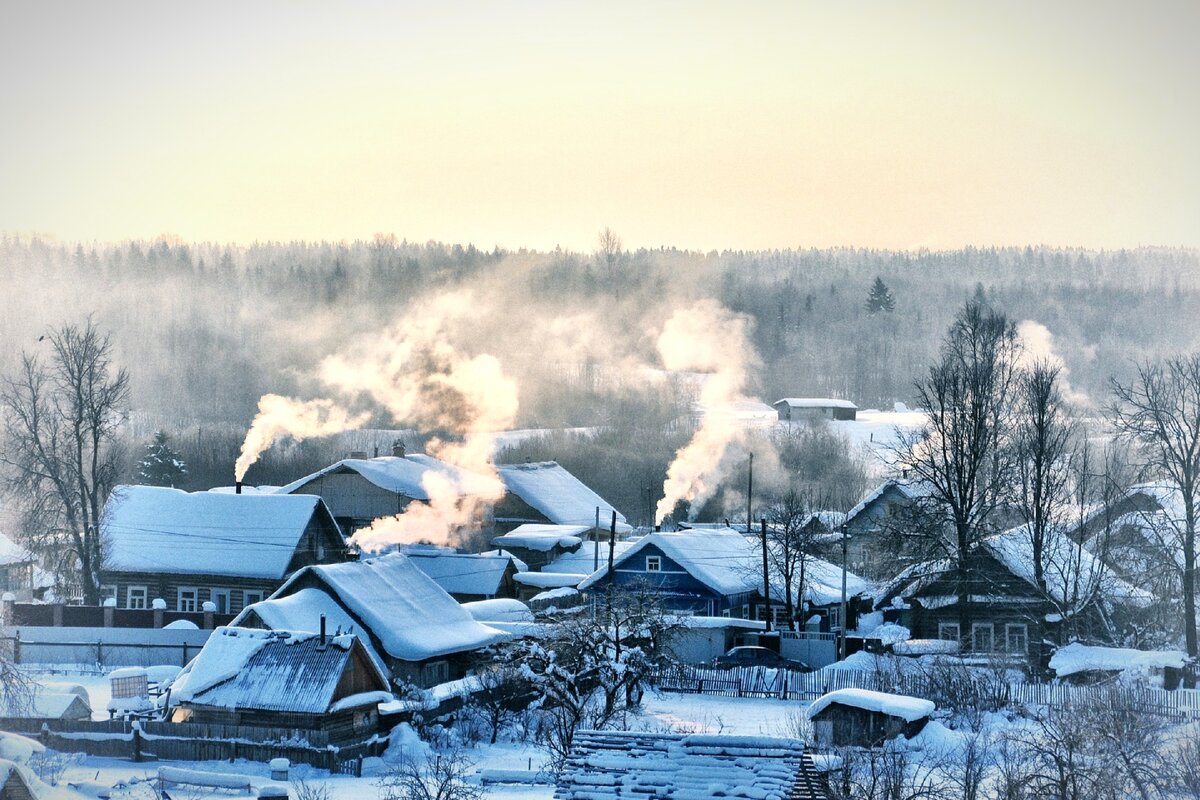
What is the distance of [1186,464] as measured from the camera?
37.8m

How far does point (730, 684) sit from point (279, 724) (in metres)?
13.7

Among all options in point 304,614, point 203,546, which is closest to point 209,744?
point 304,614

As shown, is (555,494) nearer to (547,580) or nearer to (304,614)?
(547,580)

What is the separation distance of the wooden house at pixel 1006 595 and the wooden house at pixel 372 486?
2672 cm

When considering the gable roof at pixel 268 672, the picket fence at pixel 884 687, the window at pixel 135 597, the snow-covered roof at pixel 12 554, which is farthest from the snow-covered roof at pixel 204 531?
the gable roof at pixel 268 672

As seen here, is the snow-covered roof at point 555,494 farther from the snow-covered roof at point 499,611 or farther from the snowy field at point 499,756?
the snowy field at point 499,756

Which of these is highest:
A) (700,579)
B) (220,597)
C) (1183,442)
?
(1183,442)

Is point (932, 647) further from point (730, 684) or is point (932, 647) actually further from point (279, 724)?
point (279, 724)

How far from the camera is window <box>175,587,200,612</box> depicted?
159ft

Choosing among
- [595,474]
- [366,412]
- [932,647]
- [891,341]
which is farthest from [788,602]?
[891,341]

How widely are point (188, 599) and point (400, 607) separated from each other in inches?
569

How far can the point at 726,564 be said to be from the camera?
5075 centimetres

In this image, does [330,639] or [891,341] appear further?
[891,341]

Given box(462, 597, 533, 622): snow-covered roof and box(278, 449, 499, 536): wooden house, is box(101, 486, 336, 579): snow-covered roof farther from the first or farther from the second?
box(278, 449, 499, 536): wooden house
